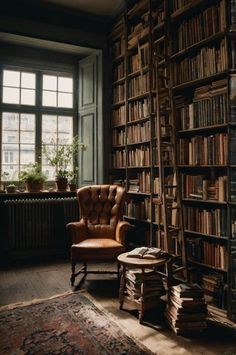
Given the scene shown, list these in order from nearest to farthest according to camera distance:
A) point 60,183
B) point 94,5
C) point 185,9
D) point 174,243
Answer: point 185,9 < point 174,243 < point 94,5 < point 60,183

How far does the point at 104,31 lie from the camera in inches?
191

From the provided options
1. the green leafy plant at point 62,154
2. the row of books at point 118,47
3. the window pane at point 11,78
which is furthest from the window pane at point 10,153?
the row of books at point 118,47

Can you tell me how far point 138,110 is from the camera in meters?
4.20

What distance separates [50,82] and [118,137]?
1.61m

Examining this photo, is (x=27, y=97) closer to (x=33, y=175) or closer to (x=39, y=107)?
(x=39, y=107)

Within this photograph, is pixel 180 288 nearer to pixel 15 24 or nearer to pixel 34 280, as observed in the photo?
pixel 34 280

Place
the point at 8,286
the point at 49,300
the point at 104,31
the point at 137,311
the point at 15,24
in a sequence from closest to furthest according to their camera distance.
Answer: the point at 137,311
the point at 49,300
the point at 8,286
the point at 15,24
the point at 104,31

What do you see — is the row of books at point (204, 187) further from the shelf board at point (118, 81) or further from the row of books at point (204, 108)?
the shelf board at point (118, 81)

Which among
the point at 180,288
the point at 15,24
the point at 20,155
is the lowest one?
the point at 180,288

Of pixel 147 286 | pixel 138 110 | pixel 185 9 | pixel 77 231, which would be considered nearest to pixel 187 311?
pixel 147 286

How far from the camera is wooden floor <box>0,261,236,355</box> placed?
224cm

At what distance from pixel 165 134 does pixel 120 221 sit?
1.20 m

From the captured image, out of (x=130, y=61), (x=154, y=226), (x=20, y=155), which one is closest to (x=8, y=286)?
(x=154, y=226)

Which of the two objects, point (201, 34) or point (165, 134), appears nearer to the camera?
point (201, 34)
